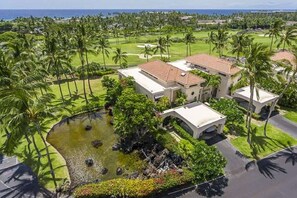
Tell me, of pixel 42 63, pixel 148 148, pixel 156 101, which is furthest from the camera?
pixel 42 63

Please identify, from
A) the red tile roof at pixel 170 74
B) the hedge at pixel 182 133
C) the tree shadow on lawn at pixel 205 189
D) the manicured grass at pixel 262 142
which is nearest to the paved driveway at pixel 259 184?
the tree shadow on lawn at pixel 205 189

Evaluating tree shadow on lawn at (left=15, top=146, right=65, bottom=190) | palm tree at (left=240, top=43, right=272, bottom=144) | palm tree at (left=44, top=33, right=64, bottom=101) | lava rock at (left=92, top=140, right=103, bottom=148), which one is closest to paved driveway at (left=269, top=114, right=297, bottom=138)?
palm tree at (left=240, top=43, right=272, bottom=144)

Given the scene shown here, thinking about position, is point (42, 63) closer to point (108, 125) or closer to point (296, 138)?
point (108, 125)

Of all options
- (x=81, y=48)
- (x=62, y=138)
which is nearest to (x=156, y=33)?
(x=81, y=48)

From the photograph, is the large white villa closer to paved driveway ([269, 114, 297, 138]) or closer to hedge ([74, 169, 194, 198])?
paved driveway ([269, 114, 297, 138])

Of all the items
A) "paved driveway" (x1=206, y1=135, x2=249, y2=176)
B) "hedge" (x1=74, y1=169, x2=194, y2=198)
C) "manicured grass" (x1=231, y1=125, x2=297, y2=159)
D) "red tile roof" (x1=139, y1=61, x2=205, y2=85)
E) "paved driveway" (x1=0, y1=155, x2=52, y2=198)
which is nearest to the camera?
"hedge" (x1=74, y1=169, x2=194, y2=198)

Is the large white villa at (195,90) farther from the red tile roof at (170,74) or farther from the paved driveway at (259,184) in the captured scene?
the paved driveway at (259,184)
